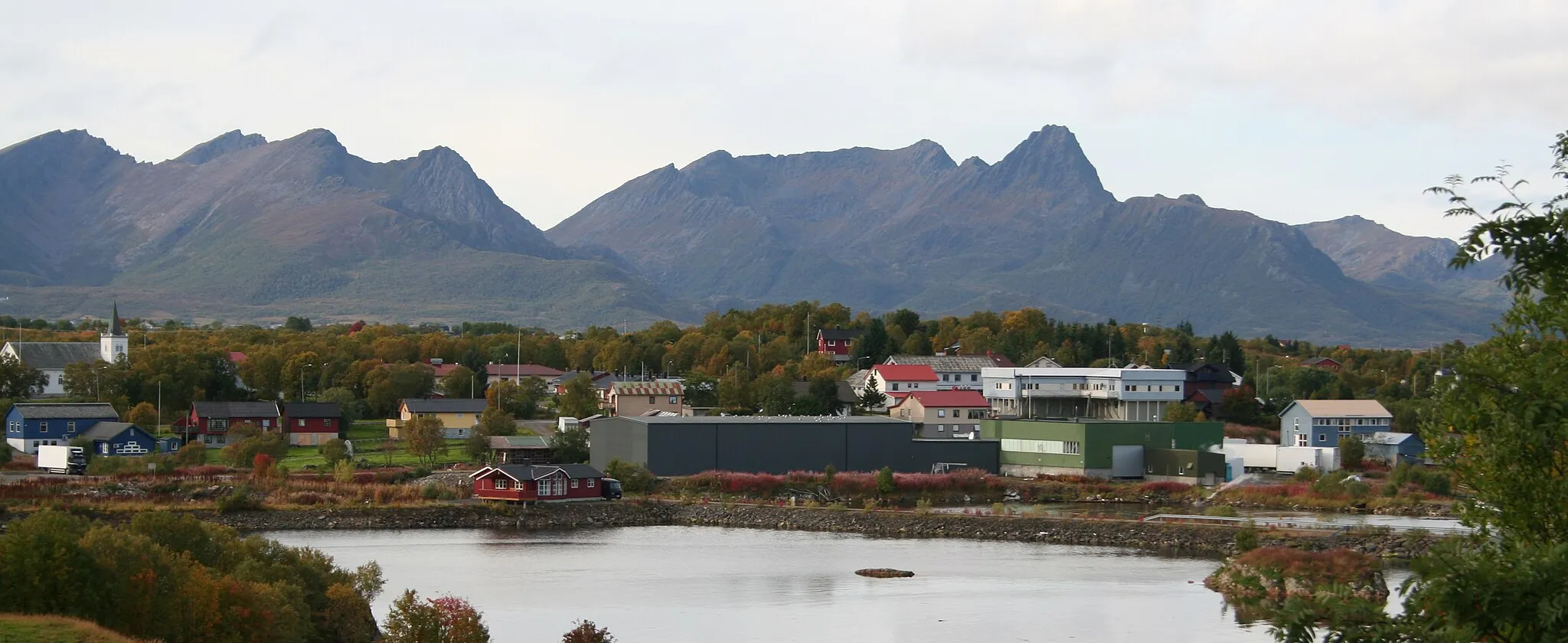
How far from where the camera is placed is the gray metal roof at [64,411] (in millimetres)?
52312

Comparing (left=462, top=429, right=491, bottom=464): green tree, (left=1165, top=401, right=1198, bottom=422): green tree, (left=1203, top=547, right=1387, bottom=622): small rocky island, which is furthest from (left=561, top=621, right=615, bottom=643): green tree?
(left=1165, top=401, right=1198, bottom=422): green tree

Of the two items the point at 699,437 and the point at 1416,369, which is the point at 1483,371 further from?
the point at 1416,369

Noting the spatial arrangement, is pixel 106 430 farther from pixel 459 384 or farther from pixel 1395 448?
pixel 1395 448

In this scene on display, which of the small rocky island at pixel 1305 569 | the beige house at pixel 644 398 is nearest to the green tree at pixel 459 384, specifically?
the beige house at pixel 644 398

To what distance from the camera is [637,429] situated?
48.3 metres

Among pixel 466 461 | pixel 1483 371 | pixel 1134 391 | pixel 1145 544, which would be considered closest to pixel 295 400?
pixel 466 461

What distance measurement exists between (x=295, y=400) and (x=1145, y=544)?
39.9 m

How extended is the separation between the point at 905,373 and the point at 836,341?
20081 millimetres

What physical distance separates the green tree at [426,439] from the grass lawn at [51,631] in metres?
35.2

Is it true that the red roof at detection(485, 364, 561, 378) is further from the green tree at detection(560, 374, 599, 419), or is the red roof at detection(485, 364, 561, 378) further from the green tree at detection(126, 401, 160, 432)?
the green tree at detection(126, 401, 160, 432)

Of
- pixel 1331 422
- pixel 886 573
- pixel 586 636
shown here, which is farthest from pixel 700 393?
pixel 586 636

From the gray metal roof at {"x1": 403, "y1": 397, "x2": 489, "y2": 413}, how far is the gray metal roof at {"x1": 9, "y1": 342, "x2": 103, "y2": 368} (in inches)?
938

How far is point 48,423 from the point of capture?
172ft

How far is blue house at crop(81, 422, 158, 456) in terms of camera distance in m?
50.4
